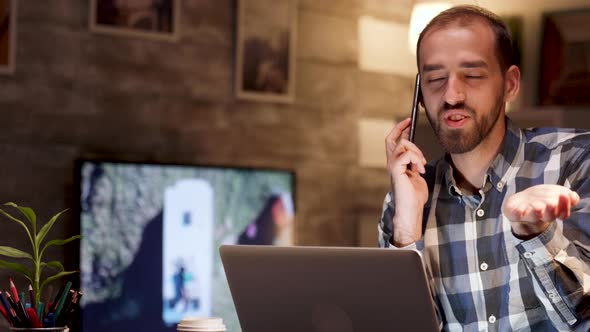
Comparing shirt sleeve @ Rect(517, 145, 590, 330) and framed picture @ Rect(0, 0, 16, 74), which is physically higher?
framed picture @ Rect(0, 0, 16, 74)

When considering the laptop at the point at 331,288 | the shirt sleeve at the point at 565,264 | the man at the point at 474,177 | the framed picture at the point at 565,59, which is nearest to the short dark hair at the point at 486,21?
the man at the point at 474,177

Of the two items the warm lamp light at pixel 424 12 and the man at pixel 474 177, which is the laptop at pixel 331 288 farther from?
the warm lamp light at pixel 424 12

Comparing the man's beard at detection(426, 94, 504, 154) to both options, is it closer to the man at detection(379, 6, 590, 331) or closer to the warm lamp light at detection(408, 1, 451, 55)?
the man at detection(379, 6, 590, 331)

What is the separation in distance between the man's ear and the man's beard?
0.05 metres

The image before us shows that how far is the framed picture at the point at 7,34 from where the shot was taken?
3.97 meters

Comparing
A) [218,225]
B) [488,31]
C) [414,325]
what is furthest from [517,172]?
[218,225]

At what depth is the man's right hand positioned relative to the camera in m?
1.97

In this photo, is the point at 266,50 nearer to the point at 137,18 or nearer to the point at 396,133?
the point at 137,18

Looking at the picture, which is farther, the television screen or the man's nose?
the television screen

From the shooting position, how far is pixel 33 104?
13.2ft

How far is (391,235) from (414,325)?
1.80 feet

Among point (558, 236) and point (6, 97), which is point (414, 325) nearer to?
point (558, 236)

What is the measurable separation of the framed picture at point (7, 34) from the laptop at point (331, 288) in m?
2.59

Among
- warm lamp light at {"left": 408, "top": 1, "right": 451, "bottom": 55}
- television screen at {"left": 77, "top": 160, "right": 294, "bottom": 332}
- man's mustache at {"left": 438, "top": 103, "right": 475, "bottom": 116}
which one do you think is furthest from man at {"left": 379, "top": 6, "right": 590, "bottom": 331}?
warm lamp light at {"left": 408, "top": 1, "right": 451, "bottom": 55}
